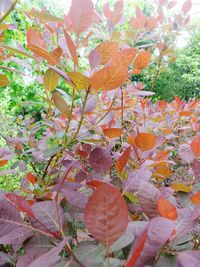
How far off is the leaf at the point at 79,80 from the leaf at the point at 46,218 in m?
0.23

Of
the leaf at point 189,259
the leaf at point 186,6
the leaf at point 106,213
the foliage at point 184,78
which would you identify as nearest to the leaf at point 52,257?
the leaf at point 106,213

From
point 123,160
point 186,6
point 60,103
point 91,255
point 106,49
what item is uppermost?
point 186,6

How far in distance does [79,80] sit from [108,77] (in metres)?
0.06

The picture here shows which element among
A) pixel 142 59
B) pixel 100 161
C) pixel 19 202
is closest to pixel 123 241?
pixel 19 202

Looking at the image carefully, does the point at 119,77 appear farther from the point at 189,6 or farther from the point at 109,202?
the point at 189,6

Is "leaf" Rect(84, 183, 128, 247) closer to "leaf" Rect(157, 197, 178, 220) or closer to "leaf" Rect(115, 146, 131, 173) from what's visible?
"leaf" Rect(157, 197, 178, 220)

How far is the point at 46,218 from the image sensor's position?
498 mm

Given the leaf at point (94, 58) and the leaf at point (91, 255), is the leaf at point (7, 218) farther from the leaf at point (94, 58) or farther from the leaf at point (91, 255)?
the leaf at point (94, 58)

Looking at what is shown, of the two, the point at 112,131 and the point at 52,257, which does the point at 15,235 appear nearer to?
the point at 52,257

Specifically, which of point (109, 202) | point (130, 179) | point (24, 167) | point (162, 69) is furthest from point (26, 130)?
point (109, 202)

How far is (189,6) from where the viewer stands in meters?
1.35

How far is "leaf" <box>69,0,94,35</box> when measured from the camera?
23.9 inches

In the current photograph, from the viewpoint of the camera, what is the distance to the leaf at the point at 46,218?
1.61 feet

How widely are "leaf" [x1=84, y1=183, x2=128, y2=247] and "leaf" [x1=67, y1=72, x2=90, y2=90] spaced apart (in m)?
0.28
